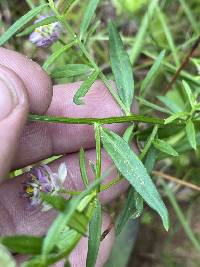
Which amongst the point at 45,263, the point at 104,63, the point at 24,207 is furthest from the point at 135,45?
the point at 45,263

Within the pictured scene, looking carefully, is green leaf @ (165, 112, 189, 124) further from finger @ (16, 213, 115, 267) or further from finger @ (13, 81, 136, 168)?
finger @ (16, 213, 115, 267)

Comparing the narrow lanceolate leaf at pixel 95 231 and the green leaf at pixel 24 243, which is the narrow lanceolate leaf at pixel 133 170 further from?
the green leaf at pixel 24 243

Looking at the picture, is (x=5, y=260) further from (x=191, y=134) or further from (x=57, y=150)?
(x=57, y=150)

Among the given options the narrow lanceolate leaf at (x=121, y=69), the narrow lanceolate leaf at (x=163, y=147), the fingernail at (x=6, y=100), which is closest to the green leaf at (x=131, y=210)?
the narrow lanceolate leaf at (x=163, y=147)

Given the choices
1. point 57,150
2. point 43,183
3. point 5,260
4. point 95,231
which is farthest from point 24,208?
point 5,260

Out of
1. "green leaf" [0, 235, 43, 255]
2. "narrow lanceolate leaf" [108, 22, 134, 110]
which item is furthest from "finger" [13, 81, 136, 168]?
"green leaf" [0, 235, 43, 255]

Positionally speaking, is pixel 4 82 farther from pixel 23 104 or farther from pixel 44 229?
pixel 44 229
